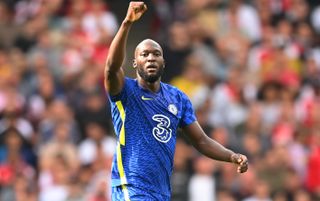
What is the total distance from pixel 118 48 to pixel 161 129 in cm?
90

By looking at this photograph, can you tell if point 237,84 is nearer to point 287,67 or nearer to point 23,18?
point 287,67

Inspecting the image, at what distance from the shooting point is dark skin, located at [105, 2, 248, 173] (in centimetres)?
796

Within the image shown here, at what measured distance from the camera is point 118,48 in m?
8.05

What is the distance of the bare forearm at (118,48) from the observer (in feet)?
26.1

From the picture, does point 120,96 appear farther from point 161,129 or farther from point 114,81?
point 161,129

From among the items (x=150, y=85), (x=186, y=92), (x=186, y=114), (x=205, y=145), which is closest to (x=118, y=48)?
(x=150, y=85)

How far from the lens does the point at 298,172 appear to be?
1577cm

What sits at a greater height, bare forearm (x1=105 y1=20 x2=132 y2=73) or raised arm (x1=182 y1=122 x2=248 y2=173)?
bare forearm (x1=105 y1=20 x2=132 y2=73)

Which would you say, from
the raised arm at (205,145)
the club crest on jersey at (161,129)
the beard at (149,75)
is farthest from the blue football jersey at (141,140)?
the raised arm at (205,145)

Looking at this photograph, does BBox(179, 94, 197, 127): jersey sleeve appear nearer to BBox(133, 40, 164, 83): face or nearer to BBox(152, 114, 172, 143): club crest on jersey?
BBox(152, 114, 172, 143): club crest on jersey

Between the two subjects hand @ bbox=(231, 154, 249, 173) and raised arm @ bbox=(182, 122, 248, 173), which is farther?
raised arm @ bbox=(182, 122, 248, 173)

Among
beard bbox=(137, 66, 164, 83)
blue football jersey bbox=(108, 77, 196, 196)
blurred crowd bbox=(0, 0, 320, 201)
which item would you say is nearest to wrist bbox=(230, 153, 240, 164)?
blue football jersey bbox=(108, 77, 196, 196)

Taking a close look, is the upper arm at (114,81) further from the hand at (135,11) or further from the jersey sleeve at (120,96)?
the hand at (135,11)

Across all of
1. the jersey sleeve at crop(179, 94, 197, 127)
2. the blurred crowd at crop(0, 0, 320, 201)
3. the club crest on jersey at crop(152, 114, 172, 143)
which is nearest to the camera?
the club crest on jersey at crop(152, 114, 172, 143)
